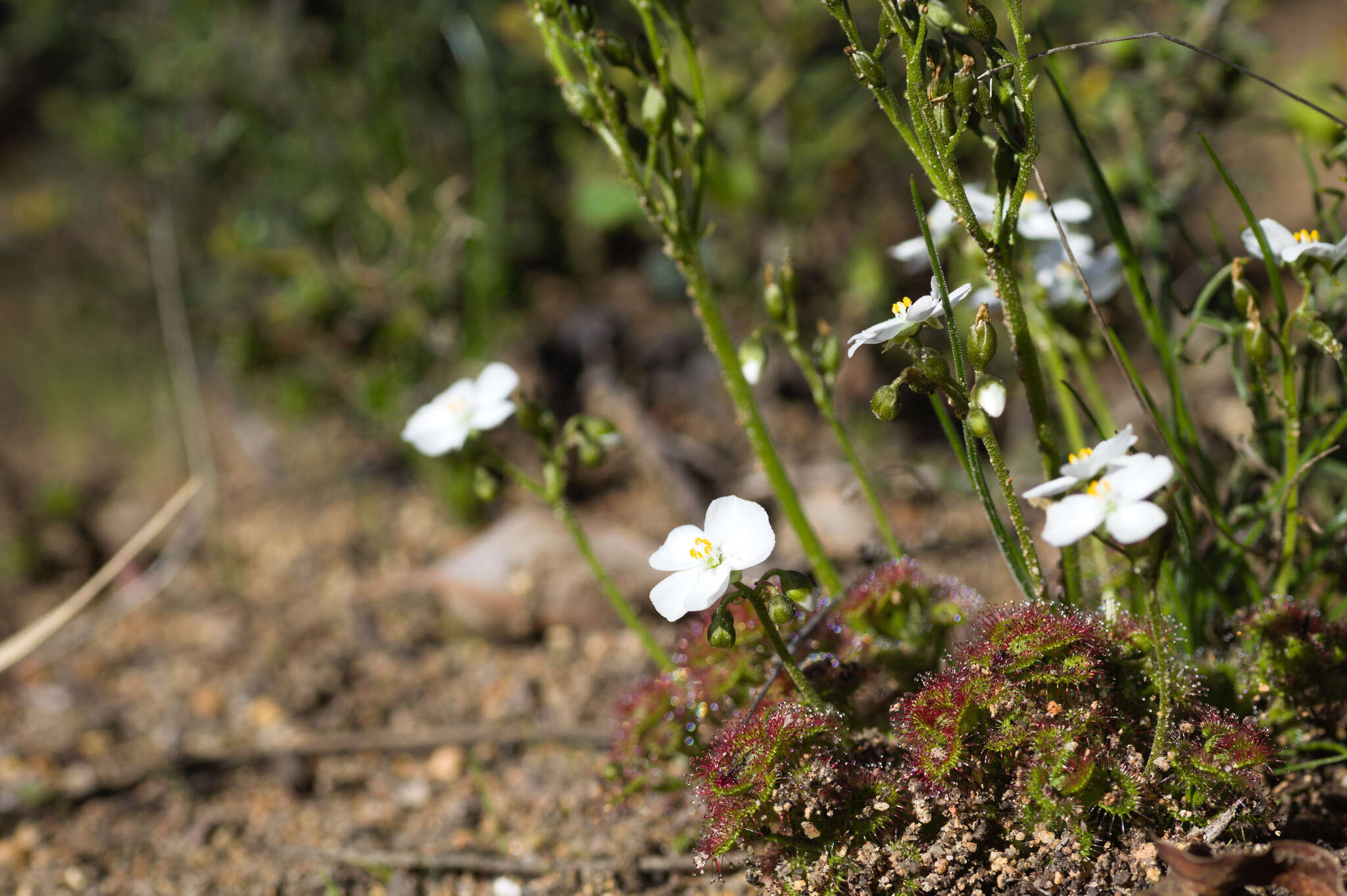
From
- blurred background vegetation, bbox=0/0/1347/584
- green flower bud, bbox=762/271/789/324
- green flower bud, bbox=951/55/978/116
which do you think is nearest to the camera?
green flower bud, bbox=951/55/978/116

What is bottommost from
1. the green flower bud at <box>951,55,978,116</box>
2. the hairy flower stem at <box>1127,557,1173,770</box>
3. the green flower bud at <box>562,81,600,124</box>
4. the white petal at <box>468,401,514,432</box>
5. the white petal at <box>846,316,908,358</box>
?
the hairy flower stem at <box>1127,557,1173,770</box>

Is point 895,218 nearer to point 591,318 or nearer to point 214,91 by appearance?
point 591,318

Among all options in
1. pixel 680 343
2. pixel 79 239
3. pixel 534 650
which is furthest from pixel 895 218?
pixel 79 239

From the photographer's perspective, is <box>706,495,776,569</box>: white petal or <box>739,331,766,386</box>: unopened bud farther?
<box>739,331,766,386</box>: unopened bud

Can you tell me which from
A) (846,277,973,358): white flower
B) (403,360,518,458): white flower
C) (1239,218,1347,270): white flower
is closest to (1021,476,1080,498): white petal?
(846,277,973,358): white flower

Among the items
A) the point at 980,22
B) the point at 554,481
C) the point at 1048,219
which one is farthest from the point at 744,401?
the point at 980,22

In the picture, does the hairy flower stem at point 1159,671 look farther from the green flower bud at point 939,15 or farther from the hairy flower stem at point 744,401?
the green flower bud at point 939,15

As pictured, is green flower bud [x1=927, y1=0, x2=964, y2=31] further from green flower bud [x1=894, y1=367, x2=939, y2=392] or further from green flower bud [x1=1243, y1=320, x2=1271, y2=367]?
green flower bud [x1=1243, y1=320, x2=1271, y2=367]
